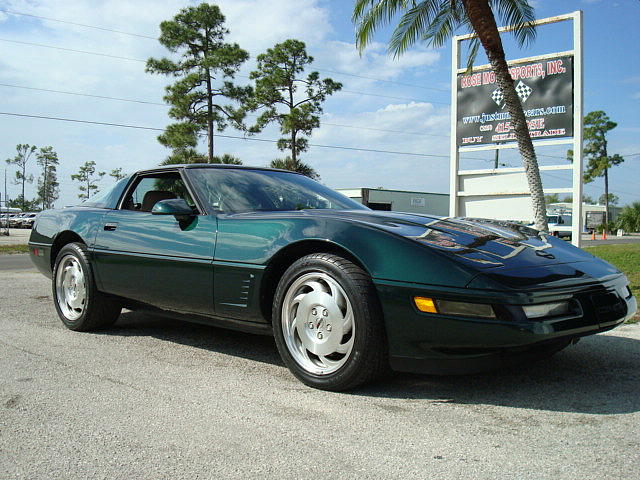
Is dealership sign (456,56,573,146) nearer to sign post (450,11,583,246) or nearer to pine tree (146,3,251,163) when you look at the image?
sign post (450,11,583,246)

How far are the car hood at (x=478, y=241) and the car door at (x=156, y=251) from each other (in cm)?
78

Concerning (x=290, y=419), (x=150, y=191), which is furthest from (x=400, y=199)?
(x=290, y=419)

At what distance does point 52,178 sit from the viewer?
76.2 m

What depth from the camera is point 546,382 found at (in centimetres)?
307

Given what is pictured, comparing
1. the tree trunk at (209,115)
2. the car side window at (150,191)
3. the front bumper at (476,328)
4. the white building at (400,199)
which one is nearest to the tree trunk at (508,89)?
the car side window at (150,191)

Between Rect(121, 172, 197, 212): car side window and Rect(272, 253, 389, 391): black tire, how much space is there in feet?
5.50

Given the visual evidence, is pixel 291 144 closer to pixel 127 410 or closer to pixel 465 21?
pixel 465 21

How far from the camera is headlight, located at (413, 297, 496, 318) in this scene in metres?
2.57

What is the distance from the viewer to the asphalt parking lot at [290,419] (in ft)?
6.69

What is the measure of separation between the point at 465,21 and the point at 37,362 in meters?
11.7

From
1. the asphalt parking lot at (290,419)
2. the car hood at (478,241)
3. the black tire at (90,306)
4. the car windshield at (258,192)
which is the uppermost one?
the car windshield at (258,192)

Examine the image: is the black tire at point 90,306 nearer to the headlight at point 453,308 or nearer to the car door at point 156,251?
the car door at point 156,251

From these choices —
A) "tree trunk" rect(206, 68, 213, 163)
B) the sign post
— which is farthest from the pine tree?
the sign post

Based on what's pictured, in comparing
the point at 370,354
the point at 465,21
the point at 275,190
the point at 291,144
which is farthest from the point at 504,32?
the point at 291,144
